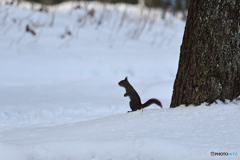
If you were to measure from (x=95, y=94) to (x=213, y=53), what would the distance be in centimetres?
313

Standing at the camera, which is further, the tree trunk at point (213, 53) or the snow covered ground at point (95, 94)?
the tree trunk at point (213, 53)

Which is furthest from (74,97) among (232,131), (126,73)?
(232,131)

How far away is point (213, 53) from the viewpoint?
3119 mm

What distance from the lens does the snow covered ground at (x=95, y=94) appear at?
2.54 metres

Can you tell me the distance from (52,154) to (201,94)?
1.36 m

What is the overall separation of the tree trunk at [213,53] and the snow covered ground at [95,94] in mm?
126

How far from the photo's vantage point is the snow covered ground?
254 centimetres

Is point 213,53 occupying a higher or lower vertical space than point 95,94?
higher

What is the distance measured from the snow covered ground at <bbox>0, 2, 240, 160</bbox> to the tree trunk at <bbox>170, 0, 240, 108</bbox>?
0.41ft

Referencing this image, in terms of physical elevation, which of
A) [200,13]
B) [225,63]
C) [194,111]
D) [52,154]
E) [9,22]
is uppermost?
[9,22]

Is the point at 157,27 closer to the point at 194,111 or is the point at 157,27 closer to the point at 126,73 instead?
the point at 126,73

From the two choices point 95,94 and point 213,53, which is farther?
point 95,94

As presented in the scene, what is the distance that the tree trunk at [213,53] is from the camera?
10.1ft

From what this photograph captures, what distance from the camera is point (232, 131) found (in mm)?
2676
